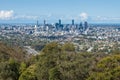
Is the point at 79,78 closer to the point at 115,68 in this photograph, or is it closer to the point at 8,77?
the point at 115,68

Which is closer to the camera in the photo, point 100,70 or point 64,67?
point 100,70

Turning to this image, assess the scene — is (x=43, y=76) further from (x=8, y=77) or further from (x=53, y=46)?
(x=53, y=46)

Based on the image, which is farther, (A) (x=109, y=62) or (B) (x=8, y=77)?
(B) (x=8, y=77)

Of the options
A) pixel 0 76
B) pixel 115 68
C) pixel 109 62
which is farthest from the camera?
pixel 0 76

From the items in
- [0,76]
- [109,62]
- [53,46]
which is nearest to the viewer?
[109,62]

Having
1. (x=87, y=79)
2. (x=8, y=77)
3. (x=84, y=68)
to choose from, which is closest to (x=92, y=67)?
(x=84, y=68)

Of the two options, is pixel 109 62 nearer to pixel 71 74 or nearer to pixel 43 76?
pixel 71 74

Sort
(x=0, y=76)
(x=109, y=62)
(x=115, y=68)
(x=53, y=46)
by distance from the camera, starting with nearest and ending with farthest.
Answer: (x=115, y=68)
(x=109, y=62)
(x=0, y=76)
(x=53, y=46)

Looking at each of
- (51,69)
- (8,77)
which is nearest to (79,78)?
(51,69)
